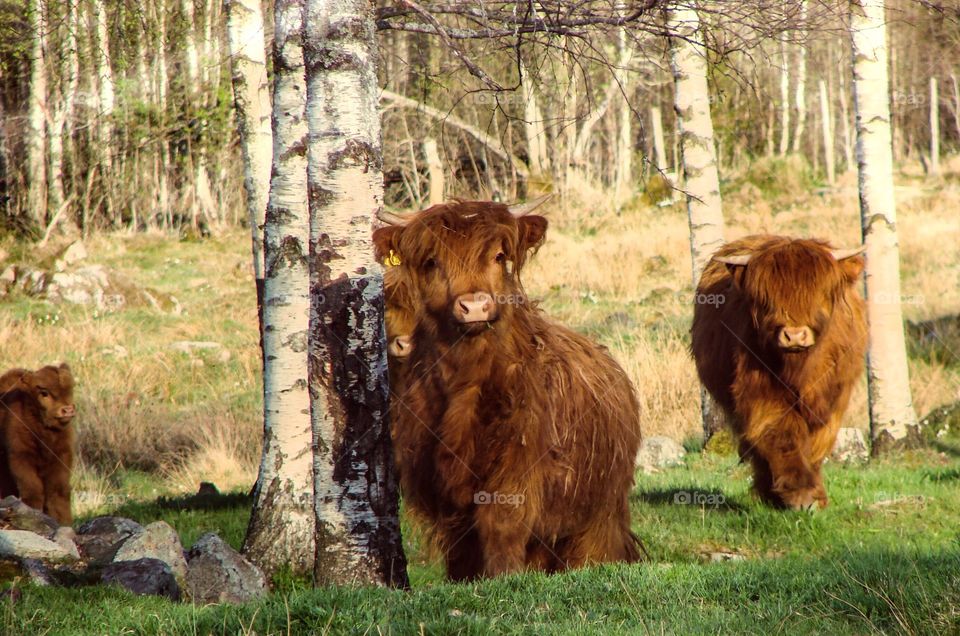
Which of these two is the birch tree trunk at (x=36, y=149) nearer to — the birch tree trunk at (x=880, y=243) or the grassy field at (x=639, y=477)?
the grassy field at (x=639, y=477)

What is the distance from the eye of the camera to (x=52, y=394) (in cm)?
982

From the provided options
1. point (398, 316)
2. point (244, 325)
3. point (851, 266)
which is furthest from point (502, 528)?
point (244, 325)

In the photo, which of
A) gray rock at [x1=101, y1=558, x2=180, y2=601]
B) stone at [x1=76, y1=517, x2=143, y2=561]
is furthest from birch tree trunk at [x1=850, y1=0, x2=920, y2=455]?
gray rock at [x1=101, y1=558, x2=180, y2=601]

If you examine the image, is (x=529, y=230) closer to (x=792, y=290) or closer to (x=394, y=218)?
(x=394, y=218)

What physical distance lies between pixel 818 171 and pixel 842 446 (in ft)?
120

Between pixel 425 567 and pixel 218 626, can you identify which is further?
pixel 425 567

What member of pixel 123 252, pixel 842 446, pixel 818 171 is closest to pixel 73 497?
pixel 842 446

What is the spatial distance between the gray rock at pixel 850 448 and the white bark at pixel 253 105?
6.47 metres

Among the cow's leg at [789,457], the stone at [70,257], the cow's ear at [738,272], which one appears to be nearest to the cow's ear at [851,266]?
the cow's ear at [738,272]

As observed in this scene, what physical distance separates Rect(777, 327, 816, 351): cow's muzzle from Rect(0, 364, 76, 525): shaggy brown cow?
244 inches

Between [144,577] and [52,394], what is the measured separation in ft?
15.4

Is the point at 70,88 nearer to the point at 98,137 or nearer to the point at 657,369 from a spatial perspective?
the point at 98,137

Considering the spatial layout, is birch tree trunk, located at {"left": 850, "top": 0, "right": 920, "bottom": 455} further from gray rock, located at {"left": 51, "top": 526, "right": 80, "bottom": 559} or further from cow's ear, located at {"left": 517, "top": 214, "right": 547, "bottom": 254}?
gray rock, located at {"left": 51, "top": 526, "right": 80, "bottom": 559}

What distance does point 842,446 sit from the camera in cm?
1134
